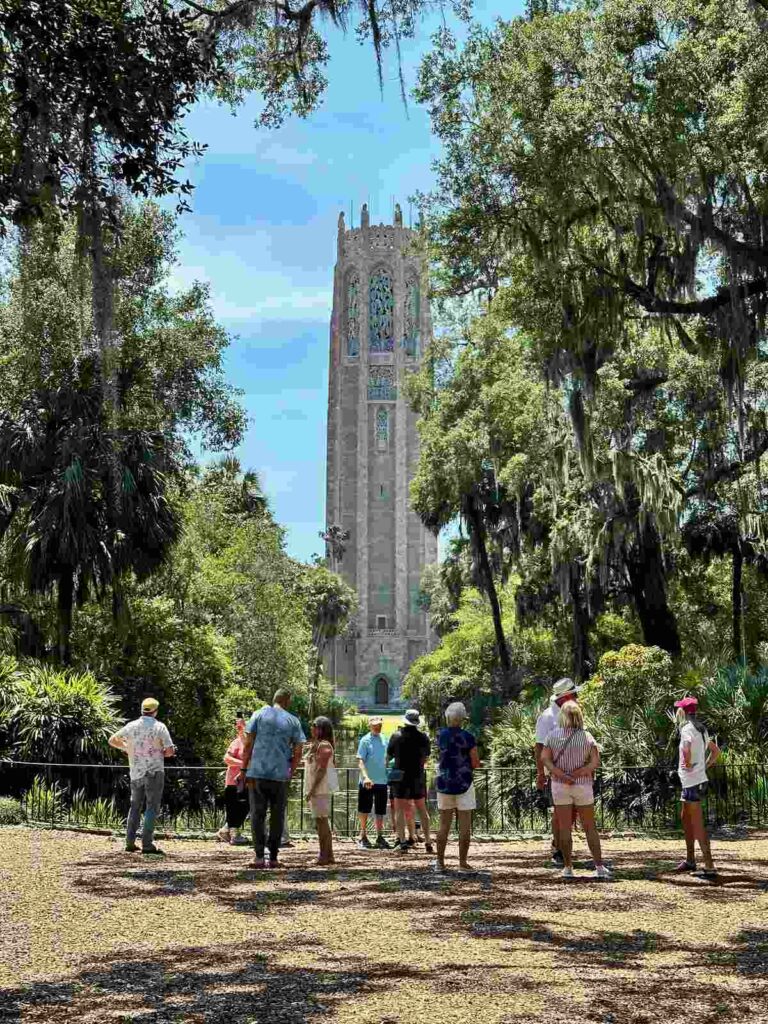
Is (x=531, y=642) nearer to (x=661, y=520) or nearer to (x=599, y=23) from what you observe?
(x=661, y=520)

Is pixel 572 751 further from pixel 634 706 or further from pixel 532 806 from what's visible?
pixel 634 706

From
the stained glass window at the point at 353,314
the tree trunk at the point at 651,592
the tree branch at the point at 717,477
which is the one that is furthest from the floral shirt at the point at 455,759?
the stained glass window at the point at 353,314

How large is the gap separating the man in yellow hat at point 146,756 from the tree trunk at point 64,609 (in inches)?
369

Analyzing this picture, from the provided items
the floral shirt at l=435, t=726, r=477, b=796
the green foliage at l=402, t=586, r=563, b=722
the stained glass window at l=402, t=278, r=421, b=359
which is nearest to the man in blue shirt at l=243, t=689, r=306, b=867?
the floral shirt at l=435, t=726, r=477, b=796

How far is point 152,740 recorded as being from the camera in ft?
36.7

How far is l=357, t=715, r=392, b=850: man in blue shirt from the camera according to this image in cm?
1283

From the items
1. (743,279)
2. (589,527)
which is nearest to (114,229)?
(743,279)

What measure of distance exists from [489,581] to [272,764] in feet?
85.7

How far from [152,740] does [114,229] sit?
218 inches

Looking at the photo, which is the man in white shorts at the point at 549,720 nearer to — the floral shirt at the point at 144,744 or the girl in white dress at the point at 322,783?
the girl in white dress at the point at 322,783

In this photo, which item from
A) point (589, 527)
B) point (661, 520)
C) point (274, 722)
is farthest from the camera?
point (589, 527)

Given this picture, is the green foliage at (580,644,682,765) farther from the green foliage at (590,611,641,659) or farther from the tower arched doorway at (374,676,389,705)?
the tower arched doorway at (374,676,389,705)

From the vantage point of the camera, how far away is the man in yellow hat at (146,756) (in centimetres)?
1115

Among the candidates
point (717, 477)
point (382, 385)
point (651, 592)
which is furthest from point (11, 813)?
point (382, 385)
